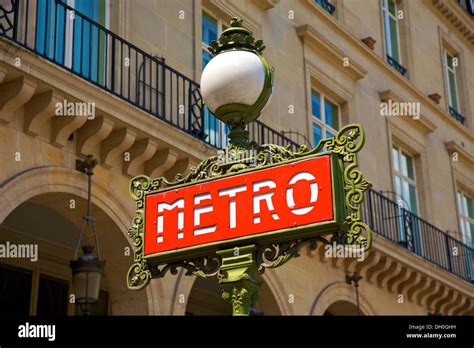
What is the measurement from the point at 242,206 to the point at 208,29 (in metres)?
9.29

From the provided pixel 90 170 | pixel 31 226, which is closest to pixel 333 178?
pixel 90 170

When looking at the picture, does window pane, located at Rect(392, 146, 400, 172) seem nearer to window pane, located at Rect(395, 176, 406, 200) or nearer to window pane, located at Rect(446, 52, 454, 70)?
window pane, located at Rect(395, 176, 406, 200)

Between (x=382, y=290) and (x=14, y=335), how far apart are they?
1104cm

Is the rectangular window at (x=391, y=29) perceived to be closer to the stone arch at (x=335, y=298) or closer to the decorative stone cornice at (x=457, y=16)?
the decorative stone cornice at (x=457, y=16)

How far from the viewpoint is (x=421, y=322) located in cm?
514

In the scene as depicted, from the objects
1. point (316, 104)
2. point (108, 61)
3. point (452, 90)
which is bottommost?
point (108, 61)

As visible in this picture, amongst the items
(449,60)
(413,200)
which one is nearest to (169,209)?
(413,200)

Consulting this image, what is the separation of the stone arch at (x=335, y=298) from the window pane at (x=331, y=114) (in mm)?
3276

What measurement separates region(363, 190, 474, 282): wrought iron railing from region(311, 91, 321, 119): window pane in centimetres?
168

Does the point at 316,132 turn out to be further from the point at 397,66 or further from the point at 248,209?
the point at 248,209

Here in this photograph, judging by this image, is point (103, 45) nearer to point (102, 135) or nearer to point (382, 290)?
point (102, 135)

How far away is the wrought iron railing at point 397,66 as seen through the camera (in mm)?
18491

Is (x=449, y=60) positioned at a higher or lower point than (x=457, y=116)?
higher

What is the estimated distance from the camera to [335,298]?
1364cm
